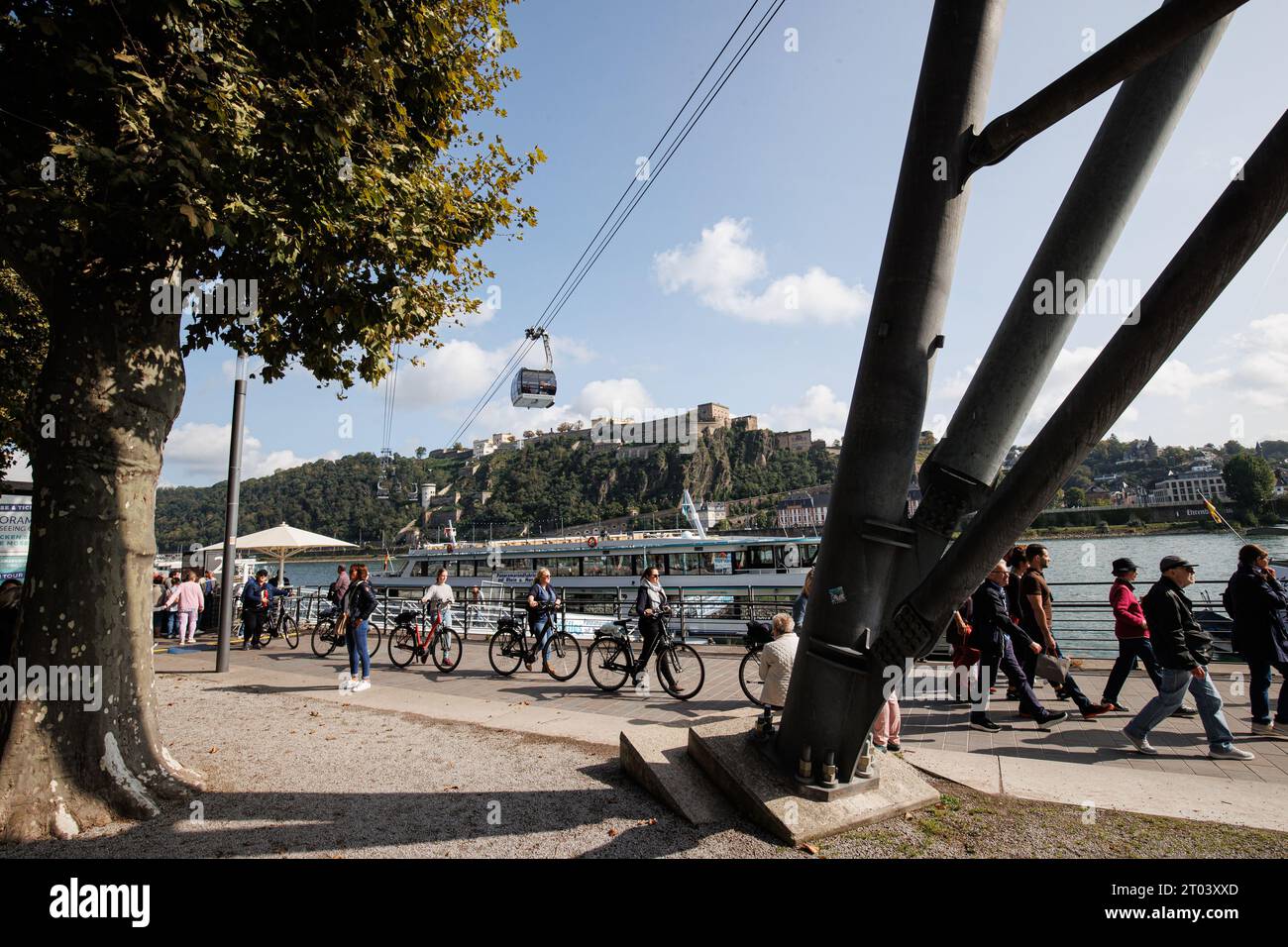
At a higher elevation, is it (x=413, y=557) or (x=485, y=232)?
(x=485, y=232)

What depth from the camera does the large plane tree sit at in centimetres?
432

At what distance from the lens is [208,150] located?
173 inches

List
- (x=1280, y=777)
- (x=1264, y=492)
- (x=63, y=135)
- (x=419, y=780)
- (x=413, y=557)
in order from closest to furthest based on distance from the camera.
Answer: (x=63, y=135), (x=1280, y=777), (x=419, y=780), (x=413, y=557), (x=1264, y=492)

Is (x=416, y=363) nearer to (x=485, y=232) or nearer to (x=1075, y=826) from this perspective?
Result: (x=485, y=232)

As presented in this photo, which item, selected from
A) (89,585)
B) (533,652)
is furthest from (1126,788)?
(533,652)

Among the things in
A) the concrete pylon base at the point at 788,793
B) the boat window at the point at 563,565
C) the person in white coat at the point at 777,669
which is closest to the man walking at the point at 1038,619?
the person in white coat at the point at 777,669

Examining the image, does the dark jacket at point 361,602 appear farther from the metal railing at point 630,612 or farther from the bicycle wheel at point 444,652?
the metal railing at point 630,612

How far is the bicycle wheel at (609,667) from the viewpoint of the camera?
9.23m

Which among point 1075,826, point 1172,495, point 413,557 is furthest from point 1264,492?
point 1075,826

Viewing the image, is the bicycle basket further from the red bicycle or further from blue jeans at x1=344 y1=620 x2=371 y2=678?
blue jeans at x1=344 y1=620 x2=371 y2=678

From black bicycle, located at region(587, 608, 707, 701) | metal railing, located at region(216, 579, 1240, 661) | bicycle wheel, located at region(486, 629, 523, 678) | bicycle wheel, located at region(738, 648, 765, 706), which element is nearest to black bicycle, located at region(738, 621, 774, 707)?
bicycle wheel, located at region(738, 648, 765, 706)

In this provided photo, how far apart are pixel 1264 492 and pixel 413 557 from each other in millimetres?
89382

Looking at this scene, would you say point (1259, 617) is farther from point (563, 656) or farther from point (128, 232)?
point (128, 232)

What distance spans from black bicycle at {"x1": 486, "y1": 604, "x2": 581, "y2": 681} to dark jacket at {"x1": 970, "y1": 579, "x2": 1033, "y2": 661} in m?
5.54
